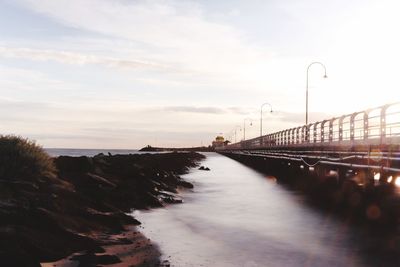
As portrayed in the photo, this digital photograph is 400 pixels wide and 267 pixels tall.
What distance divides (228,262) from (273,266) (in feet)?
2.73

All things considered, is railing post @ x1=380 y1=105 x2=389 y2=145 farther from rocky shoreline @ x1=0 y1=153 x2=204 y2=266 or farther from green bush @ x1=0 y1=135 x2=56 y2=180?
green bush @ x1=0 y1=135 x2=56 y2=180

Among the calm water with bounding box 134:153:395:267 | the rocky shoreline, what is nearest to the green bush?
the rocky shoreline

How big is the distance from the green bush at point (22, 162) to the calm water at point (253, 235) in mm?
3287

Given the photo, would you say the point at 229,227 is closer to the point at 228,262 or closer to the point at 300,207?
the point at 228,262

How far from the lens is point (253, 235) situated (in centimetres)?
1332

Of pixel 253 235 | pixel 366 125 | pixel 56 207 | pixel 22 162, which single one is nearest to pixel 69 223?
pixel 56 207

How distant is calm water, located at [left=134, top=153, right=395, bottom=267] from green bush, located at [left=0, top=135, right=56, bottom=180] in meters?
3.29

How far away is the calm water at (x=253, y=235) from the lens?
10359 mm

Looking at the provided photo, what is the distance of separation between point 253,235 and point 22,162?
760 centimetres

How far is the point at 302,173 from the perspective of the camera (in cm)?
3616

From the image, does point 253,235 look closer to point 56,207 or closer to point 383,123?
point 56,207

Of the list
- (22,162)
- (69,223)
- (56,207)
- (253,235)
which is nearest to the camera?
(69,223)

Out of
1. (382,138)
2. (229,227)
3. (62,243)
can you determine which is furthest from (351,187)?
(62,243)

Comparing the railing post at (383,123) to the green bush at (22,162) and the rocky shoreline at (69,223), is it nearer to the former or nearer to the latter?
the rocky shoreline at (69,223)
